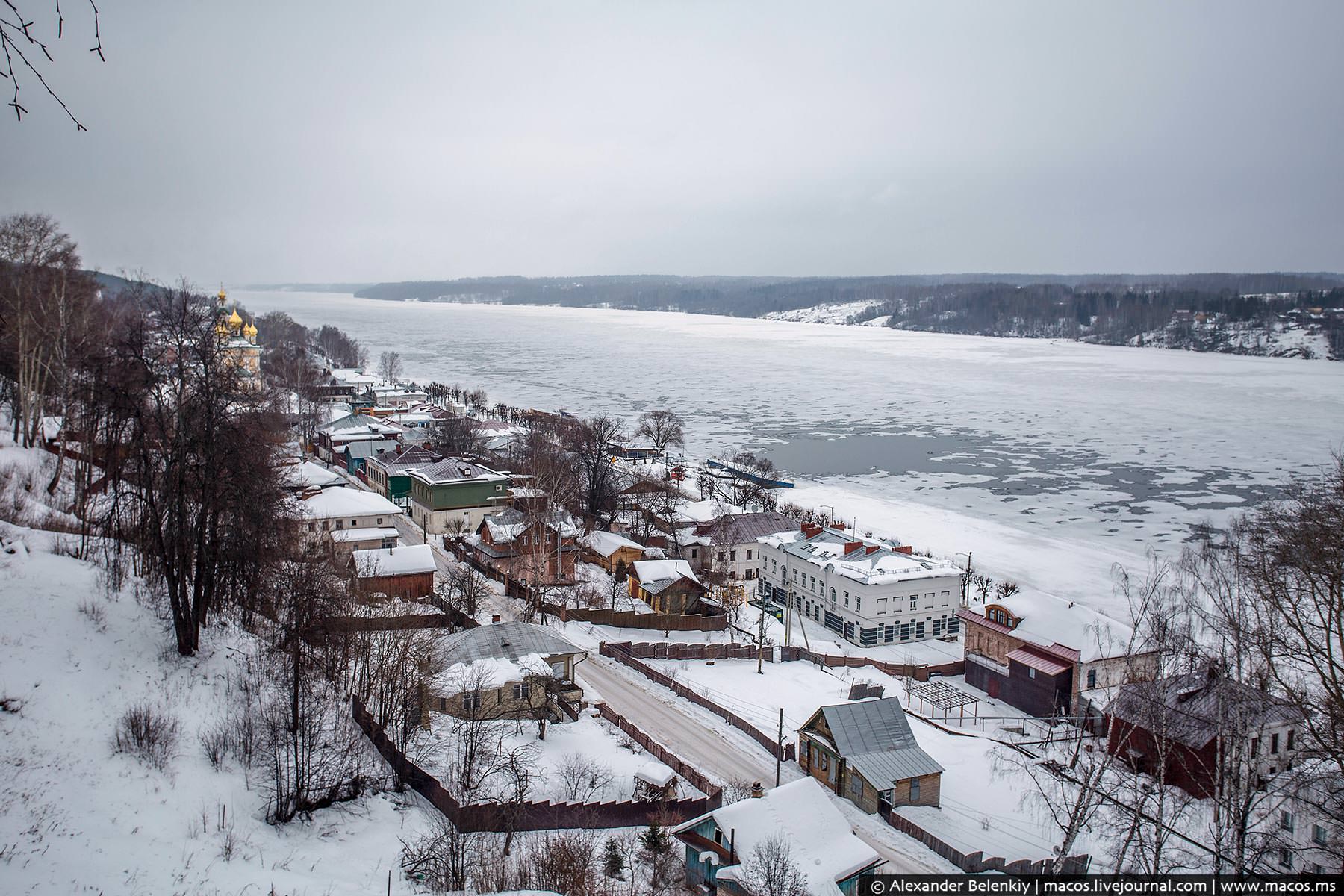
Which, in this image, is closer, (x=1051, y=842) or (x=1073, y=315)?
(x=1051, y=842)

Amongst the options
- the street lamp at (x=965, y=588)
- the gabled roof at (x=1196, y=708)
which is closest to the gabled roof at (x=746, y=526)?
the street lamp at (x=965, y=588)

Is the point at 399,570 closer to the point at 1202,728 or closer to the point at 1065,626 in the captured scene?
the point at 1065,626

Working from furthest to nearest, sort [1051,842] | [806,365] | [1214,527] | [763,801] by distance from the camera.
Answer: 1. [806,365]
2. [1214,527]
3. [1051,842]
4. [763,801]

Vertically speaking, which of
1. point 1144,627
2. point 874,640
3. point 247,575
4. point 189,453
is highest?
point 189,453

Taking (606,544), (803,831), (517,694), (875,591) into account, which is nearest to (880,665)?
(875,591)

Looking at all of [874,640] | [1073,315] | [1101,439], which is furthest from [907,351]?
[874,640]

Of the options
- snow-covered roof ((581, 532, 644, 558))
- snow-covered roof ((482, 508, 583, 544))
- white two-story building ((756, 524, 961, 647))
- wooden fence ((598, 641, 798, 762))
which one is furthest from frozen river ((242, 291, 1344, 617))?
wooden fence ((598, 641, 798, 762))

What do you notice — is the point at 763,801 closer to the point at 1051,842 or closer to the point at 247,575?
the point at 1051,842
